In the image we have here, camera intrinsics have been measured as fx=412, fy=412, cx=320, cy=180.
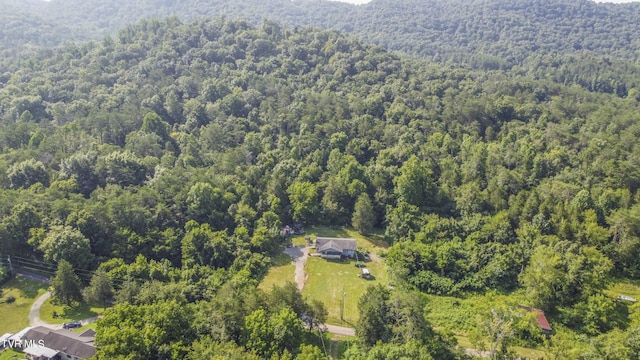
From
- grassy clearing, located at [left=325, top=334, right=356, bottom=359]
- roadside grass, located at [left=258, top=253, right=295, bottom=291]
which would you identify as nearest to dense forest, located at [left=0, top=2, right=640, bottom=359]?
grassy clearing, located at [left=325, top=334, right=356, bottom=359]

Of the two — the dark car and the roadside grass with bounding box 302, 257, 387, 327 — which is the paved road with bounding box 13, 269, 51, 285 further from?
the roadside grass with bounding box 302, 257, 387, 327

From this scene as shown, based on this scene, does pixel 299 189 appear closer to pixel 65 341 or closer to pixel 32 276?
pixel 32 276

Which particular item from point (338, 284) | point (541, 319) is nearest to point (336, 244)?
point (338, 284)

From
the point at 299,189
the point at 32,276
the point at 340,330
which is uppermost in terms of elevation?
the point at 299,189

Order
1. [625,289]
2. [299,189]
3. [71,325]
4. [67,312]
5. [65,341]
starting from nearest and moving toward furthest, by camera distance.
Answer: [65,341]
[71,325]
[67,312]
[625,289]
[299,189]

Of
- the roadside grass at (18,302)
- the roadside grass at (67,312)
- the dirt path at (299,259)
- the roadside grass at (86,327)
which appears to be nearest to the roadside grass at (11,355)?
the roadside grass at (18,302)

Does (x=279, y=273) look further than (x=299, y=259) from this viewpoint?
No

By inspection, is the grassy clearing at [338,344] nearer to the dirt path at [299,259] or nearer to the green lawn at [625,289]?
the dirt path at [299,259]
